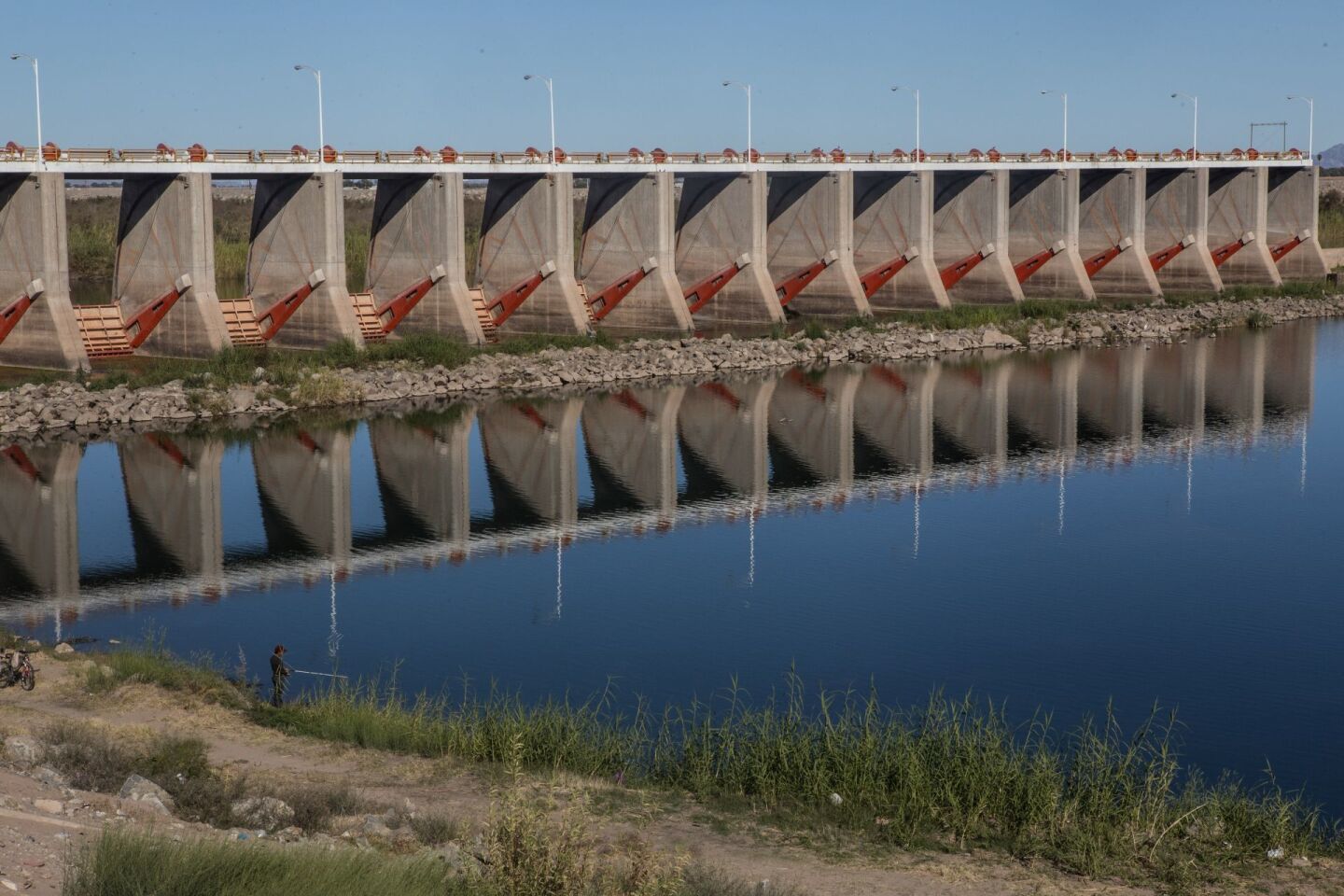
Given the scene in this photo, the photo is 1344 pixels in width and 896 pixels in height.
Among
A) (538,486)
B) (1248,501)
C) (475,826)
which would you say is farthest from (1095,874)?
(538,486)

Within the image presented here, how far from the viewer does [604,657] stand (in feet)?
70.8

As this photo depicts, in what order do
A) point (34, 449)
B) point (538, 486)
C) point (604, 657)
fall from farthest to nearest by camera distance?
1. point (34, 449)
2. point (538, 486)
3. point (604, 657)

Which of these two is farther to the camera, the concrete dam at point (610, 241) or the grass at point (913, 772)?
the concrete dam at point (610, 241)

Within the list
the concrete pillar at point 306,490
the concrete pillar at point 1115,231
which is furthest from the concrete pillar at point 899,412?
the concrete pillar at point 1115,231

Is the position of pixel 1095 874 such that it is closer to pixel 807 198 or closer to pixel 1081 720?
pixel 1081 720

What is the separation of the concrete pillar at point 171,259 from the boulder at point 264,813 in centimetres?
3349

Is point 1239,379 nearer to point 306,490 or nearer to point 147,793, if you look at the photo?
point 306,490

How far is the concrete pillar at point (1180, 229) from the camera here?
239 feet

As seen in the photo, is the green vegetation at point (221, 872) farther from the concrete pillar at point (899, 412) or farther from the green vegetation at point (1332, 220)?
the green vegetation at point (1332, 220)

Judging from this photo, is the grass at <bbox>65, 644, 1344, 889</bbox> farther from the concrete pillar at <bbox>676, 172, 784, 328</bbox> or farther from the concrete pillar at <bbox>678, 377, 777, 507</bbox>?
the concrete pillar at <bbox>676, 172, 784, 328</bbox>

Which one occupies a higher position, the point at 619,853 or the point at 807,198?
the point at 807,198

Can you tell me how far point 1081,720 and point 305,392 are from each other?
29357mm

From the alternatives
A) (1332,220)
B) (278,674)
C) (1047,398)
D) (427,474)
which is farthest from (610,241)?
(1332,220)

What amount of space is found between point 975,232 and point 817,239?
8.39 m
